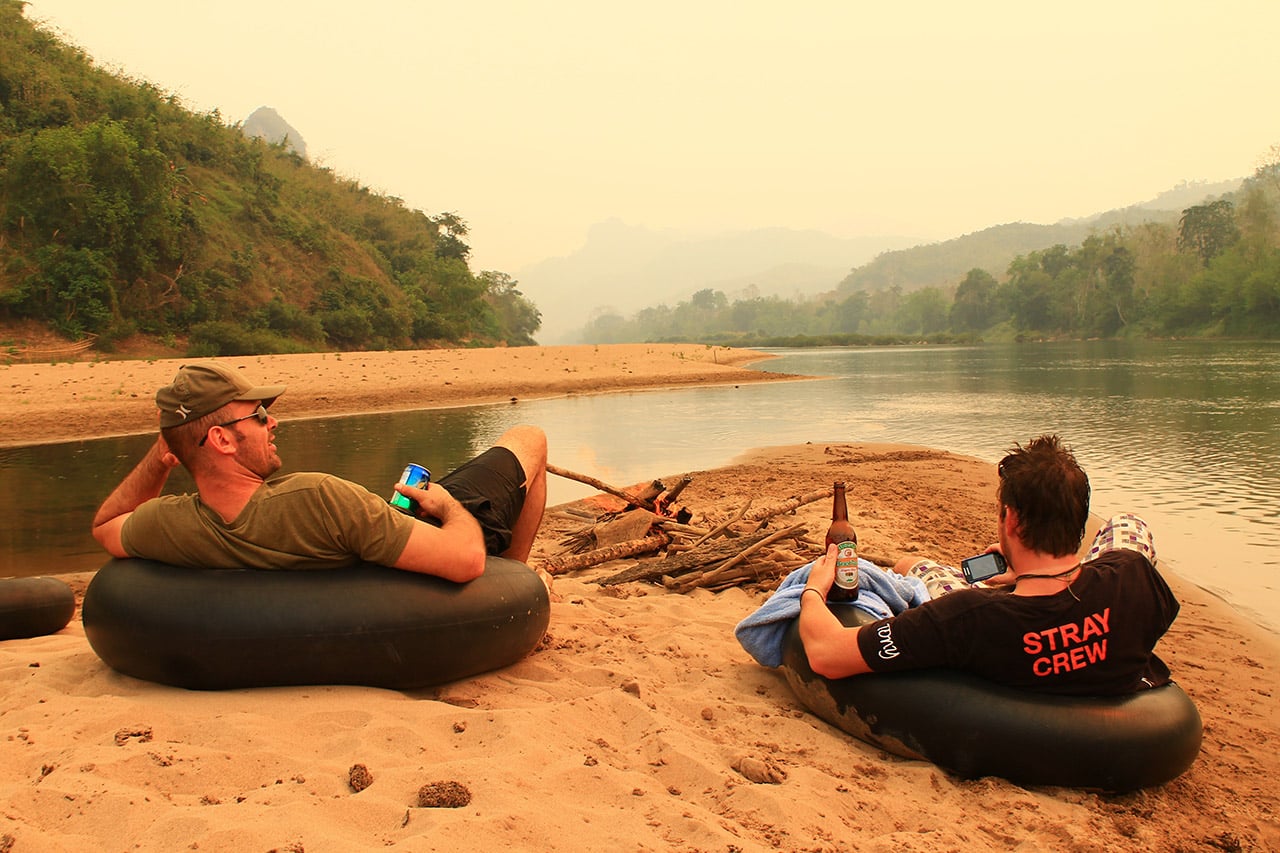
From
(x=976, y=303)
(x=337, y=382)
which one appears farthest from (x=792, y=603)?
(x=976, y=303)

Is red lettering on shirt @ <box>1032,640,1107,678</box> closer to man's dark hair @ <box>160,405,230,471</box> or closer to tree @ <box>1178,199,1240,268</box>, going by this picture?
man's dark hair @ <box>160,405,230,471</box>

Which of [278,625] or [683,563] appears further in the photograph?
[683,563]

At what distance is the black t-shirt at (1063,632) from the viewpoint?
10.3 ft

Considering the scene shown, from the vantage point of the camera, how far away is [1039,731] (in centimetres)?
320

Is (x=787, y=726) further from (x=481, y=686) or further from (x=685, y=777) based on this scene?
(x=481, y=686)

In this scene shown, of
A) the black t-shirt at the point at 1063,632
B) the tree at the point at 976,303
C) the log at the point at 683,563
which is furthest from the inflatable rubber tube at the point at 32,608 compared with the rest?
the tree at the point at 976,303

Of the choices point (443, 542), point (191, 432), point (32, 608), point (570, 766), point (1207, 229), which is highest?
point (1207, 229)

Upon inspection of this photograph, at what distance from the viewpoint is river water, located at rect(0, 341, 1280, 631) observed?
8.22 m

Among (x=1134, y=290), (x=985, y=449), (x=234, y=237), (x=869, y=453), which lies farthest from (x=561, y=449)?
(x=1134, y=290)

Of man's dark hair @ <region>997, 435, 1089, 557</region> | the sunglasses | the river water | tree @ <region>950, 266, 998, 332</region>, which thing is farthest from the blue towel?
tree @ <region>950, 266, 998, 332</region>

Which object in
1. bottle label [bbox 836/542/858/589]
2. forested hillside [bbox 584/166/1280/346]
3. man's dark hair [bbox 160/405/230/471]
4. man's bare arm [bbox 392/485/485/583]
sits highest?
forested hillside [bbox 584/166/1280/346]

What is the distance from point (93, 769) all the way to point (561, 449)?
1225 cm

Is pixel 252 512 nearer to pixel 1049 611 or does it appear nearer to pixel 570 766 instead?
pixel 570 766

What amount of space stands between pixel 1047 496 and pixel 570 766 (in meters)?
2.01
